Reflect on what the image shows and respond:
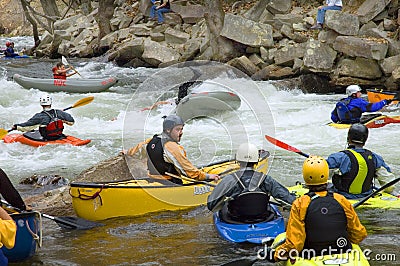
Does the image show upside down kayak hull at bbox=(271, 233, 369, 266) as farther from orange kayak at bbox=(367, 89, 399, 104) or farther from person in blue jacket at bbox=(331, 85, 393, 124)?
orange kayak at bbox=(367, 89, 399, 104)

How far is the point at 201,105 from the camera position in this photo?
11227mm

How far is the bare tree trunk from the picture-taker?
16078mm

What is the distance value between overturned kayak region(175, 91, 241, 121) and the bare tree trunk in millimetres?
4263

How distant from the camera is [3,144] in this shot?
30.5 feet

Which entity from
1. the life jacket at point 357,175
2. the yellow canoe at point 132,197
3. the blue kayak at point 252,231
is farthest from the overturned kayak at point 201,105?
the blue kayak at point 252,231

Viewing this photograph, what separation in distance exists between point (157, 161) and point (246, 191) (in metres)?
1.58

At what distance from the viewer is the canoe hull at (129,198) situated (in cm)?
545

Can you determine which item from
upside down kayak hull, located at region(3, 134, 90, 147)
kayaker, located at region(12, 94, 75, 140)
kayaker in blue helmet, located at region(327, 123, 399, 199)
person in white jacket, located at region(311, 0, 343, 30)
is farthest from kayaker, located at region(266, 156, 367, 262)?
person in white jacket, located at region(311, 0, 343, 30)

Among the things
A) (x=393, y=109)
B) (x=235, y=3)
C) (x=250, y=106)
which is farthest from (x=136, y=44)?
(x=393, y=109)

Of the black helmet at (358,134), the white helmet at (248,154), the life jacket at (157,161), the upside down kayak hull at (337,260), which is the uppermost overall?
the white helmet at (248,154)

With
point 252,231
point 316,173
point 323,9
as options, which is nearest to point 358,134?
point 252,231

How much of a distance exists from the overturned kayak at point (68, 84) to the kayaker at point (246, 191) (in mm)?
10448

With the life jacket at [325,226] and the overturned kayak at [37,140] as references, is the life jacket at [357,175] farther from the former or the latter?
the overturned kayak at [37,140]

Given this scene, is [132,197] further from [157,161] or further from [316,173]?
[316,173]
